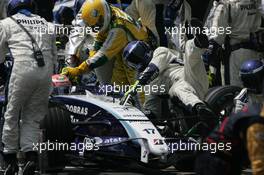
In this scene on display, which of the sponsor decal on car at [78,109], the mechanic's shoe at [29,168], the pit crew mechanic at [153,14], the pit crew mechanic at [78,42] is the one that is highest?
the pit crew mechanic at [153,14]

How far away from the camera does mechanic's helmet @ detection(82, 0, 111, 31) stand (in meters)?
10.1

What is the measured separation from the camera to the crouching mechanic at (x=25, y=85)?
820cm

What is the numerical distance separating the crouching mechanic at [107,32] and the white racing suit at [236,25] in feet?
3.88

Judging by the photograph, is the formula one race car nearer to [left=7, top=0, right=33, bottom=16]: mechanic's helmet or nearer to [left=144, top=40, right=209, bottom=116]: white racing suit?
[left=144, top=40, right=209, bottom=116]: white racing suit

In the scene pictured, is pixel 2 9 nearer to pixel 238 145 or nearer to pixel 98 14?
pixel 98 14

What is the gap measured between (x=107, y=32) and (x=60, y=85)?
1064mm

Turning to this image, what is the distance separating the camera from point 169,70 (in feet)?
30.7

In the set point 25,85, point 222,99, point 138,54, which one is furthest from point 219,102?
point 25,85

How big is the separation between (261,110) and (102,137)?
158 inches

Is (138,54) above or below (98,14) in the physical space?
below

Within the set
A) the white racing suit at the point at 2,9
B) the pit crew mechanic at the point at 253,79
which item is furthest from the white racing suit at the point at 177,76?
the white racing suit at the point at 2,9

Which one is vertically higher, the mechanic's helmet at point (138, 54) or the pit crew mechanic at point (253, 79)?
the mechanic's helmet at point (138, 54)

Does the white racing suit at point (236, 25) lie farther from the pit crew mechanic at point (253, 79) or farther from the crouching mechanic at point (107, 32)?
the pit crew mechanic at point (253, 79)

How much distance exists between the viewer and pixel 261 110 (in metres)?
4.96
